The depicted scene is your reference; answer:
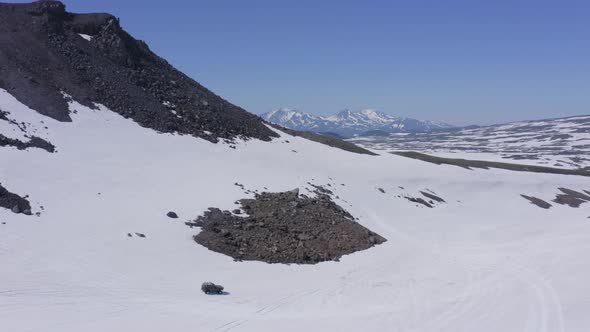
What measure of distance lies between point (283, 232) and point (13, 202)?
47.3 ft

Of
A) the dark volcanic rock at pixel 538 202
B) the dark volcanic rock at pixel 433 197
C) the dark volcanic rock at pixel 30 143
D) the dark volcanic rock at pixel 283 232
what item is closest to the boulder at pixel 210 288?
the dark volcanic rock at pixel 283 232

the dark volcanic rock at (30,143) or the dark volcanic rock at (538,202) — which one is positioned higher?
the dark volcanic rock at (30,143)

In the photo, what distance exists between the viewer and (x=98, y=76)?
155 ft

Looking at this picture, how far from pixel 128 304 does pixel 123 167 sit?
61.0 ft

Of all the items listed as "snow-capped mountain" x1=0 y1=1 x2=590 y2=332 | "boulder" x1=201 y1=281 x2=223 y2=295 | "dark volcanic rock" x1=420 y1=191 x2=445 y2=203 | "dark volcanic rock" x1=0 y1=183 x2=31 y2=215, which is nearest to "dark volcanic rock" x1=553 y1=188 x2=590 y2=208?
"snow-capped mountain" x1=0 y1=1 x2=590 y2=332

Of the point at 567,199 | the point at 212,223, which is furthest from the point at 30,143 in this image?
the point at 567,199

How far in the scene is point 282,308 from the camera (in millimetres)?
16938

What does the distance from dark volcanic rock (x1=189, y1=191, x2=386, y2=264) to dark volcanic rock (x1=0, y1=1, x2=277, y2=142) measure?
1785cm

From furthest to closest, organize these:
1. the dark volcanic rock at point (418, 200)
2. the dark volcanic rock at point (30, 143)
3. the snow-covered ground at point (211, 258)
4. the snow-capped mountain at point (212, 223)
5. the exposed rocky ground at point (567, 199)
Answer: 1. the exposed rocky ground at point (567, 199)
2. the dark volcanic rock at point (418, 200)
3. the dark volcanic rock at point (30, 143)
4. the snow-capped mountain at point (212, 223)
5. the snow-covered ground at point (211, 258)

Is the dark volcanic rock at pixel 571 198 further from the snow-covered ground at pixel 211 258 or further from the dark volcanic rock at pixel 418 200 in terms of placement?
the dark volcanic rock at pixel 418 200

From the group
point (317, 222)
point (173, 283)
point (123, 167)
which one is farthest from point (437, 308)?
point (123, 167)

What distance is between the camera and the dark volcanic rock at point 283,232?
2378 cm

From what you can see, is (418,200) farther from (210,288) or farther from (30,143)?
(30,143)

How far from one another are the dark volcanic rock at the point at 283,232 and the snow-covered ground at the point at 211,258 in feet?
3.25
